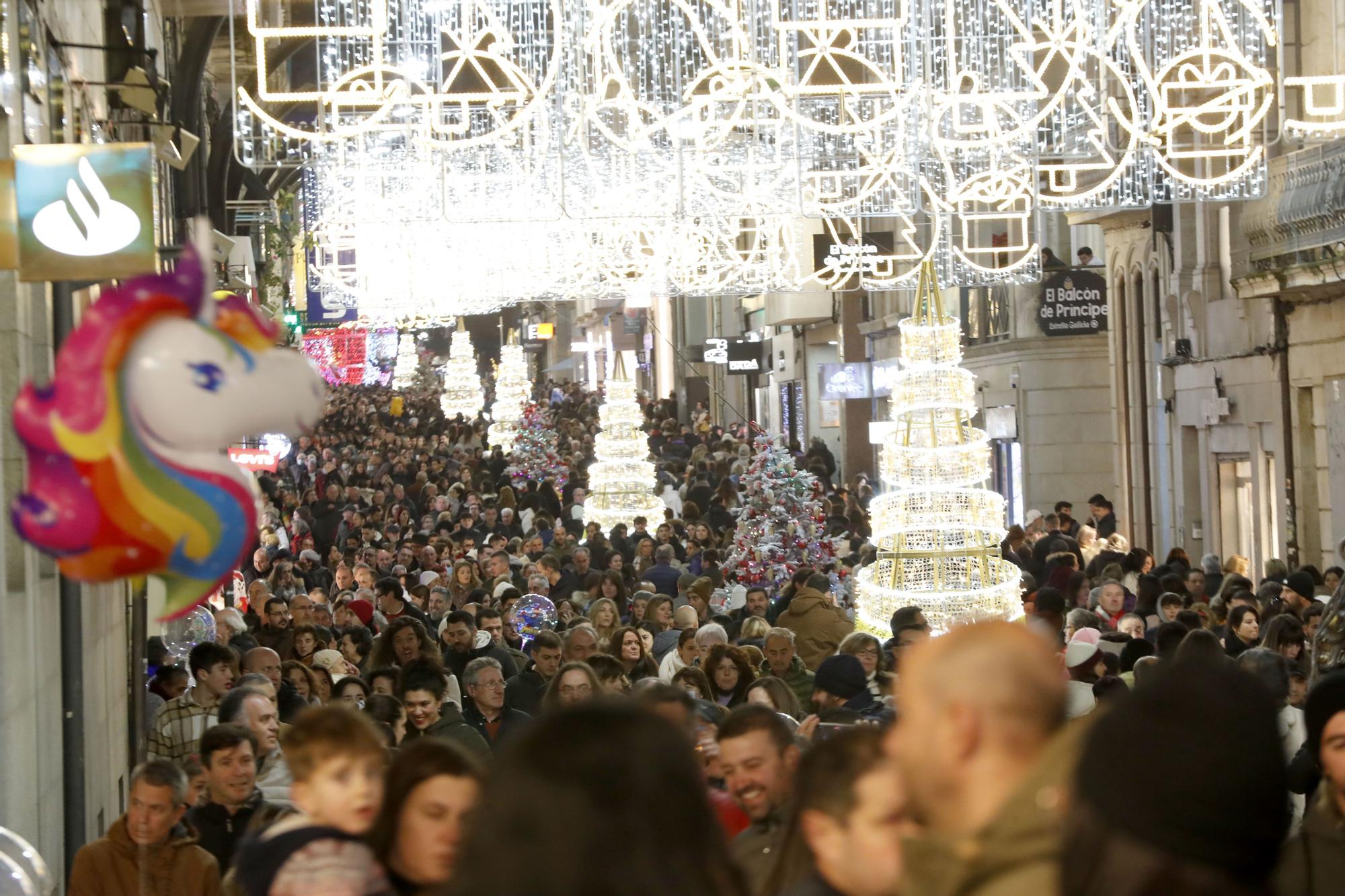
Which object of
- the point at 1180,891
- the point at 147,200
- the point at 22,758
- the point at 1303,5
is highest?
the point at 1303,5

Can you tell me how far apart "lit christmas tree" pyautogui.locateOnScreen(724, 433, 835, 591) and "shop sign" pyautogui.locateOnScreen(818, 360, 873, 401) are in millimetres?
19592

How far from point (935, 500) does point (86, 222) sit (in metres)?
9.61

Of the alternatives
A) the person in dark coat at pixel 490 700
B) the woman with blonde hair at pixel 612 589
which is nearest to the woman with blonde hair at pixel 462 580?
the woman with blonde hair at pixel 612 589

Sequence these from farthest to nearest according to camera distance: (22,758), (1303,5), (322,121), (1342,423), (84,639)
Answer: (1303,5) → (1342,423) → (322,121) → (84,639) → (22,758)

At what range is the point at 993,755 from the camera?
2775 millimetres

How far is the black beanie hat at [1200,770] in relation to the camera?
8.77 ft

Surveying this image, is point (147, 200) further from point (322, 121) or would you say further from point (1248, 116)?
point (1248, 116)

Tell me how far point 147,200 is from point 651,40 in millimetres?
5155

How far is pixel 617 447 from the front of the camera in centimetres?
2864

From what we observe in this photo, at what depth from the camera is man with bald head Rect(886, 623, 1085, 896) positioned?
2.75m

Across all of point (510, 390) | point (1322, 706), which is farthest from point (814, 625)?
point (510, 390)

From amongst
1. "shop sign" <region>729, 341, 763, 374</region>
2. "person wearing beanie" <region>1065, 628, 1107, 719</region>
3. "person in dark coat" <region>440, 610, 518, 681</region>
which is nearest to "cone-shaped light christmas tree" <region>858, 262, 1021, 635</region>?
"person in dark coat" <region>440, 610, 518, 681</region>

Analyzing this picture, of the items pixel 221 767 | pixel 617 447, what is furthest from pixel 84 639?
pixel 617 447

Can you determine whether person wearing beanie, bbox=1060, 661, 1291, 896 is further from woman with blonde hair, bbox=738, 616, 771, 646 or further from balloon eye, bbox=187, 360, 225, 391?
woman with blonde hair, bbox=738, 616, 771, 646
